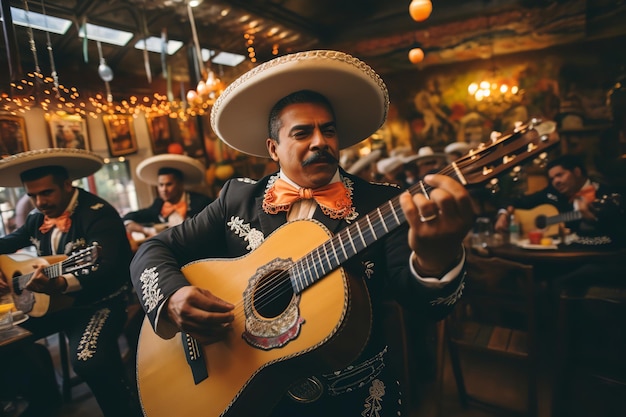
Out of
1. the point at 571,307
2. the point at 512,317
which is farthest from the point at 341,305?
the point at 512,317

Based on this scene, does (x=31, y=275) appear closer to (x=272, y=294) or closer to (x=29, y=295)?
(x=29, y=295)

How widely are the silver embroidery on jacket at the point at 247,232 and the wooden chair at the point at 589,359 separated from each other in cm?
203

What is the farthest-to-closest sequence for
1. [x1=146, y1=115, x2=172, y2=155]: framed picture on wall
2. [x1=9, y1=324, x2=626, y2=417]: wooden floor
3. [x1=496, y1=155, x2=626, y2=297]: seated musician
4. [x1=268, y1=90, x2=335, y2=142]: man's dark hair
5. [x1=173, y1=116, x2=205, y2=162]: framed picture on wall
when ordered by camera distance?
1. [x1=173, y1=116, x2=205, y2=162]: framed picture on wall
2. [x1=146, y1=115, x2=172, y2=155]: framed picture on wall
3. [x1=496, y1=155, x2=626, y2=297]: seated musician
4. [x1=9, y1=324, x2=626, y2=417]: wooden floor
5. [x1=268, y1=90, x2=335, y2=142]: man's dark hair

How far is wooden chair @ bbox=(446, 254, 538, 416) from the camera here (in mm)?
2414

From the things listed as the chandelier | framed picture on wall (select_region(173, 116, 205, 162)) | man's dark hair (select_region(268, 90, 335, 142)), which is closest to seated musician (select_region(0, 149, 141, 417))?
man's dark hair (select_region(268, 90, 335, 142))

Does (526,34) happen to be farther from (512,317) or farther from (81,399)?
(81,399)

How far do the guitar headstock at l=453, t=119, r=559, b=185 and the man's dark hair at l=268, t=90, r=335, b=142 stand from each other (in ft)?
2.44

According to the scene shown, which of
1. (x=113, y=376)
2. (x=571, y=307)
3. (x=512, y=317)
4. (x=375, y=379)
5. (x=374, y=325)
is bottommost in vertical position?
(x=512, y=317)

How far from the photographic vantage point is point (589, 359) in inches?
103

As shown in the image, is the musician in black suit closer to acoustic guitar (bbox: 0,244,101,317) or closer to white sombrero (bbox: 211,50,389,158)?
white sombrero (bbox: 211,50,389,158)

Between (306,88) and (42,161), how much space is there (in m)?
2.21

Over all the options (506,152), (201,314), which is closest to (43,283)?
(201,314)

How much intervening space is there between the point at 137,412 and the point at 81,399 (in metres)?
0.95

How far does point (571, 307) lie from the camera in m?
2.31
